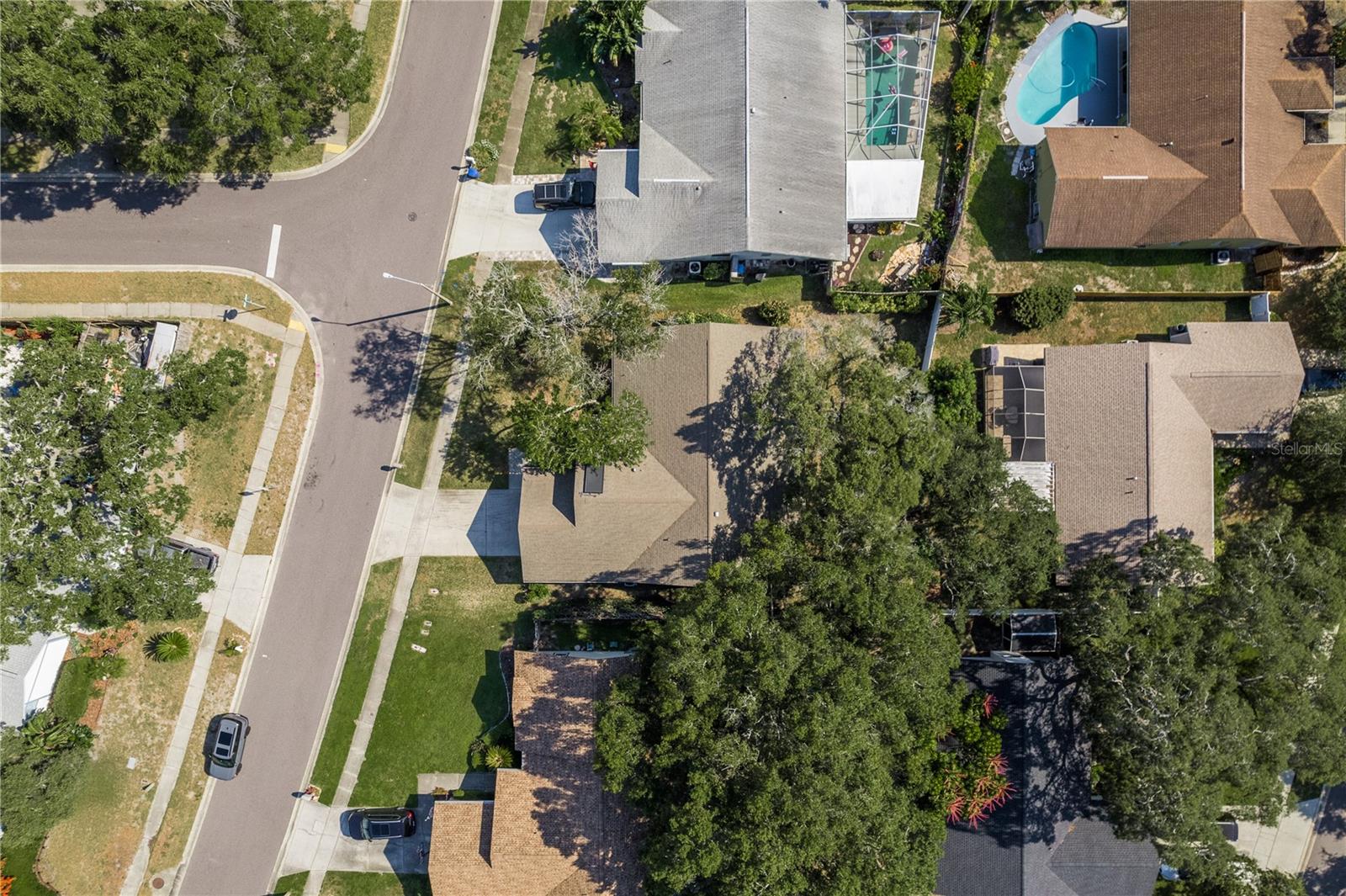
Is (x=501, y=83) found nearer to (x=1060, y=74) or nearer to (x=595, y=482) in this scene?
(x=595, y=482)

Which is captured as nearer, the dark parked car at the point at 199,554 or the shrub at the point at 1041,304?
the shrub at the point at 1041,304

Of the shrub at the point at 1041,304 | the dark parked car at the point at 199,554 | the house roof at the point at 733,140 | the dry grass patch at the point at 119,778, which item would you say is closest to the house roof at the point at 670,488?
the house roof at the point at 733,140

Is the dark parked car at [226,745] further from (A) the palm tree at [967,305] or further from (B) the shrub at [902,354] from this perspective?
(A) the palm tree at [967,305]

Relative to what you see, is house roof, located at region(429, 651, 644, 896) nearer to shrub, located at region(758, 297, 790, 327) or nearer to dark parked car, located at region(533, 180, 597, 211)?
Result: shrub, located at region(758, 297, 790, 327)

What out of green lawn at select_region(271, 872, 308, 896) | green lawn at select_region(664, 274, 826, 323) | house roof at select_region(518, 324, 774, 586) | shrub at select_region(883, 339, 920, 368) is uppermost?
green lawn at select_region(664, 274, 826, 323)

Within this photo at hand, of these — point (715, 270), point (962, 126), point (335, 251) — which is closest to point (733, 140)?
point (715, 270)

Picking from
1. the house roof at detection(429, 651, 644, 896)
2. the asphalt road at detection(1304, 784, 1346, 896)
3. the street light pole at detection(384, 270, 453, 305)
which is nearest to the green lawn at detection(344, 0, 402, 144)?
the street light pole at detection(384, 270, 453, 305)

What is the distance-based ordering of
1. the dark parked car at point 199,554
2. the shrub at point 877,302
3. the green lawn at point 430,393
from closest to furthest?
the dark parked car at point 199,554 < the shrub at point 877,302 < the green lawn at point 430,393
